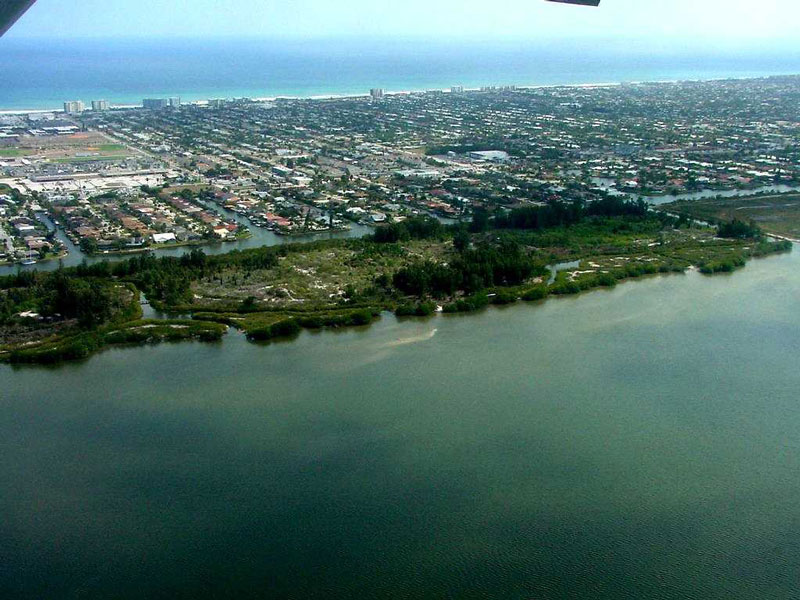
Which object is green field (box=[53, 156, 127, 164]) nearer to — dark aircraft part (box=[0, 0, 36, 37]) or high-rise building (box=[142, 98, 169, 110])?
high-rise building (box=[142, 98, 169, 110])

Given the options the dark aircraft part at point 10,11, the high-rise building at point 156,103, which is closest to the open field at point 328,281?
the dark aircraft part at point 10,11

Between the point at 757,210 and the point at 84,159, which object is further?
the point at 84,159

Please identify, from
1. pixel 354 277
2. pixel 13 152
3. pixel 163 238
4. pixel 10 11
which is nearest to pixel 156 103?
pixel 13 152

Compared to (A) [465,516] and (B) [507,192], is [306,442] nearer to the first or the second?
(A) [465,516]

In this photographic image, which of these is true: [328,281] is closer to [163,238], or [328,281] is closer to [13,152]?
[163,238]

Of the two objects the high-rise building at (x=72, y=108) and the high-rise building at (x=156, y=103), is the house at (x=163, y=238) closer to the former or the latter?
the high-rise building at (x=72, y=108)

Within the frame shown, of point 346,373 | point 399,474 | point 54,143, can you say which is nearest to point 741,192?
point 346,373

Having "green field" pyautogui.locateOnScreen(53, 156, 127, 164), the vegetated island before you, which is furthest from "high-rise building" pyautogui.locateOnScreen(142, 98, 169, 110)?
the vegetated island
